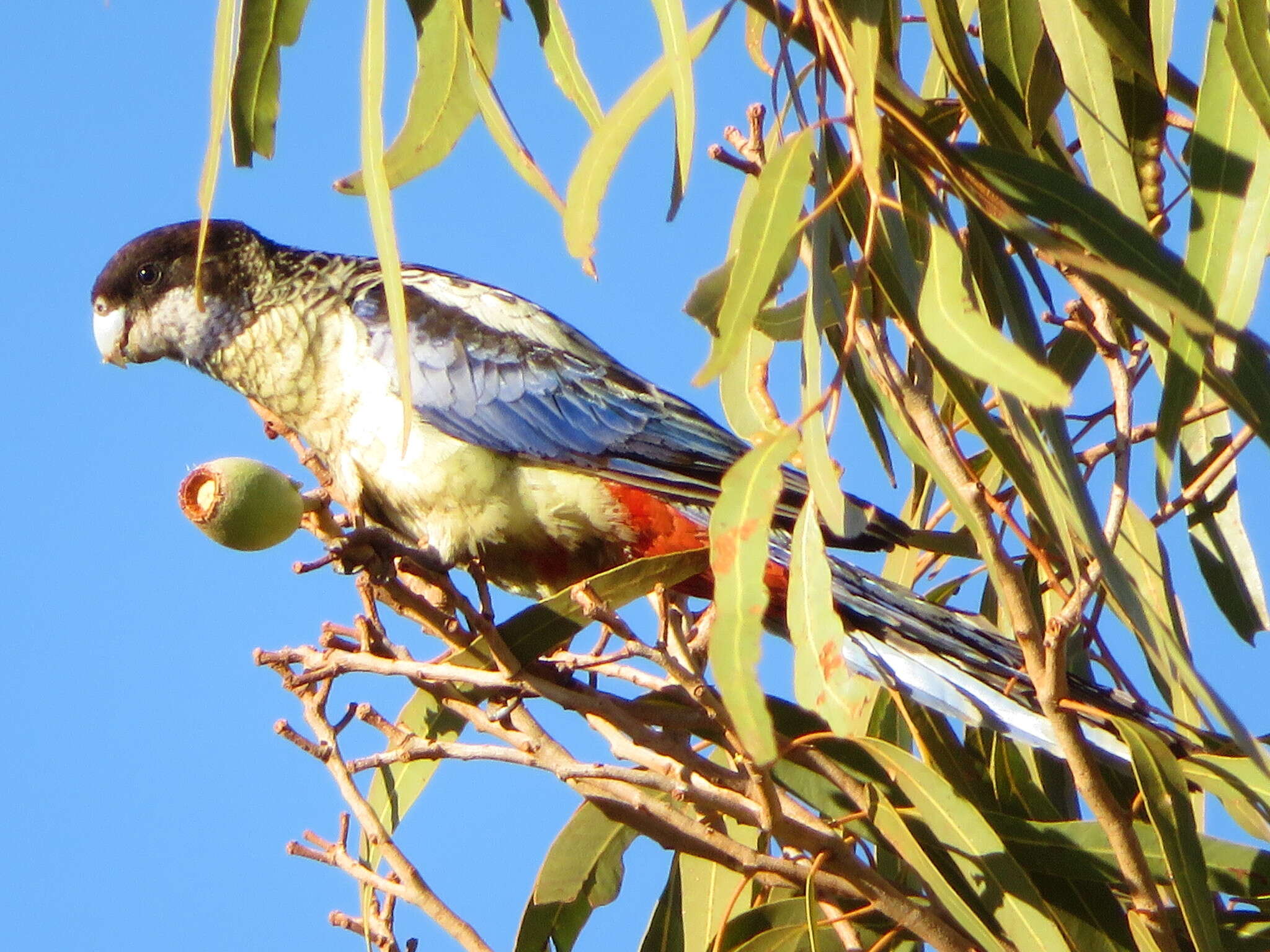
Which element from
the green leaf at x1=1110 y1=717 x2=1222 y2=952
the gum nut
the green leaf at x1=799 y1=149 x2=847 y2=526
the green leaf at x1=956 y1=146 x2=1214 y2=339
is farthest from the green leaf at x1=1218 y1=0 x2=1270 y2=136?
the gum nut

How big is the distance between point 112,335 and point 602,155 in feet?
8.35

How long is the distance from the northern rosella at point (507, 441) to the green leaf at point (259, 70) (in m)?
0.66

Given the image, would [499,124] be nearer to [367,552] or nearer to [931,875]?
[367,552]

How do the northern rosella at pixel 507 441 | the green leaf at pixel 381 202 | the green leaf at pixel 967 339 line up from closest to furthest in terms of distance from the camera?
the green leaf at pixel 967 339 → the green leaf at pixel 381 202 → the northern rosella at pixel 507 441

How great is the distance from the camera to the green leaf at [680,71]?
179 cm

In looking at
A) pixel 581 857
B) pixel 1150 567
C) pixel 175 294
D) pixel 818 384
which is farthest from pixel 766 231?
pixel 175 294

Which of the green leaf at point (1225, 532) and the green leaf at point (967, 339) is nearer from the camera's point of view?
the green leaf at point (967, 339)

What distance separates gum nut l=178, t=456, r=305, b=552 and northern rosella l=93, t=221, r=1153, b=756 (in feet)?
2.69

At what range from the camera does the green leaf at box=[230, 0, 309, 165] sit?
2.34 metres

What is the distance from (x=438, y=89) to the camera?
2180 millimetres

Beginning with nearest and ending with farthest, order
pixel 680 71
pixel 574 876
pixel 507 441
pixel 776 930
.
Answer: pixel 680 71 → pixel 776 930 → pixel 574 876 → pixel 507 441

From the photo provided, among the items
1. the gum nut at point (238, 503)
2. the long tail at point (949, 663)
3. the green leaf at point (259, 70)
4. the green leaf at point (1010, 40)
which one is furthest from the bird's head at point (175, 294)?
the green leaf at point (1010, 40)

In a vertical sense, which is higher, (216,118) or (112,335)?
(112,335)

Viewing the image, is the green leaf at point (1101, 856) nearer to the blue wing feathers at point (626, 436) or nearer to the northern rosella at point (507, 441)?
the blue wing feathers at point (626, 436)
